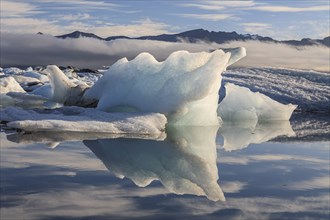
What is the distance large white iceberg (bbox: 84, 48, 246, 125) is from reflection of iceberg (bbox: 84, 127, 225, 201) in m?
0.89

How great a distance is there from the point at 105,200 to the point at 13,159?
6.35 feet

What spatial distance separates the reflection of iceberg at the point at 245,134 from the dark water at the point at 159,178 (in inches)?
3.3

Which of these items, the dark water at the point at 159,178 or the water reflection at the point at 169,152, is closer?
the dark water at the point at 159,178

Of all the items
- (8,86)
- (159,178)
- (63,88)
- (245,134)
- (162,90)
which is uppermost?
(162,90)

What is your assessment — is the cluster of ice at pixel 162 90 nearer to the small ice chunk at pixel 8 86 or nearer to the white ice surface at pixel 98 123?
the white ice surface at pixel 98 123

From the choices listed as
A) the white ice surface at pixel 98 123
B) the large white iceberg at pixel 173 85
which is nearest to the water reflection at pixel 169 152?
the white ice surface at pixel 98 123

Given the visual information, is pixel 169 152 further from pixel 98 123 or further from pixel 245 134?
pixel 245 134

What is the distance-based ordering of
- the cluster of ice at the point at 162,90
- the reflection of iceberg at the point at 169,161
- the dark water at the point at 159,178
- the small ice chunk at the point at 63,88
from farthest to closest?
the small ice chunk at the point at 63,88 < the cluster of ice at the point at 162,90 < the reflection of iceberg at the point at 169,161 < the dark water at the point at 159,178

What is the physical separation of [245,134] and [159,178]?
180 inches

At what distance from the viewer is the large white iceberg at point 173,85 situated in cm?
823

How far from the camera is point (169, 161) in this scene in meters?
5.15

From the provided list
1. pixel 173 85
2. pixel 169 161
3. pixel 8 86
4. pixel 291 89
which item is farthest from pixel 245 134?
pixel 291 89

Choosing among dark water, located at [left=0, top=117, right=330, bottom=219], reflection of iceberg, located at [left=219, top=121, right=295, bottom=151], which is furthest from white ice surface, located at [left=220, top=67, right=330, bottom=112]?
dark water, located at [left=0, top=117, right=330, bottom=219]

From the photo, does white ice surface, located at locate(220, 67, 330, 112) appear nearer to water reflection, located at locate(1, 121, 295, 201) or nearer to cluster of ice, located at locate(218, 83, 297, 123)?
cluster of ice, located at locate(218, 83, 297, 123)
